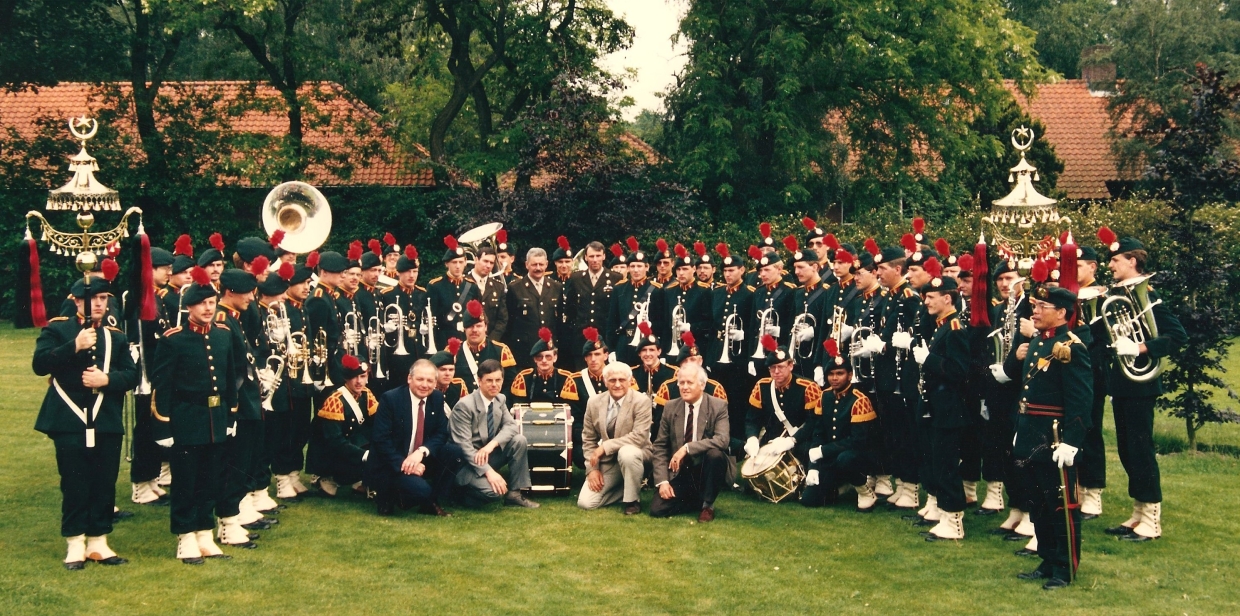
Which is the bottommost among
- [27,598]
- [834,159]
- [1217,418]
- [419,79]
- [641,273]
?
[27,598]

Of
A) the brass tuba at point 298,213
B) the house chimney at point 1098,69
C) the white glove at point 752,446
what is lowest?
the white glove at point 752,446

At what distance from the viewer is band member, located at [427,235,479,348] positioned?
11852 mm

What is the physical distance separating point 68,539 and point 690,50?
16150mm

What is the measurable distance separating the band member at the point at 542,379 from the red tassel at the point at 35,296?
13.8 ft

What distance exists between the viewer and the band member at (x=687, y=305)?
12.0 metres

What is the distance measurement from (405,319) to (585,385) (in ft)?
6.26

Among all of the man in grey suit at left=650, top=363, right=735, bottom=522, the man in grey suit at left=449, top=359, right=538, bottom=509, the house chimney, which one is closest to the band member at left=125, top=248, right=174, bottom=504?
the man in grey suit at left=449, top=359, right=538, bottom=509

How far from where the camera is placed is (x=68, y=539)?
26.3 feet

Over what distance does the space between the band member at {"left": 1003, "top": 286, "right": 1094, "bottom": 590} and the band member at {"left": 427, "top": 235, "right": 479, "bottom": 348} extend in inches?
232

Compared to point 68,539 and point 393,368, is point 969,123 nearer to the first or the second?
point 393,368

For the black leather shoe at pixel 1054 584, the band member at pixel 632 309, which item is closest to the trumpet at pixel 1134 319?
the black leather shoe at pixel 1054 584

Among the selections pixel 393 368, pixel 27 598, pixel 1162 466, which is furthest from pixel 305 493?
pixel 1162 466

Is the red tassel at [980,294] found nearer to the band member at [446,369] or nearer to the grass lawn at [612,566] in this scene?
the grass lawn at [612,566]

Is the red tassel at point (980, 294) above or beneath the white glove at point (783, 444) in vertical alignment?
above
